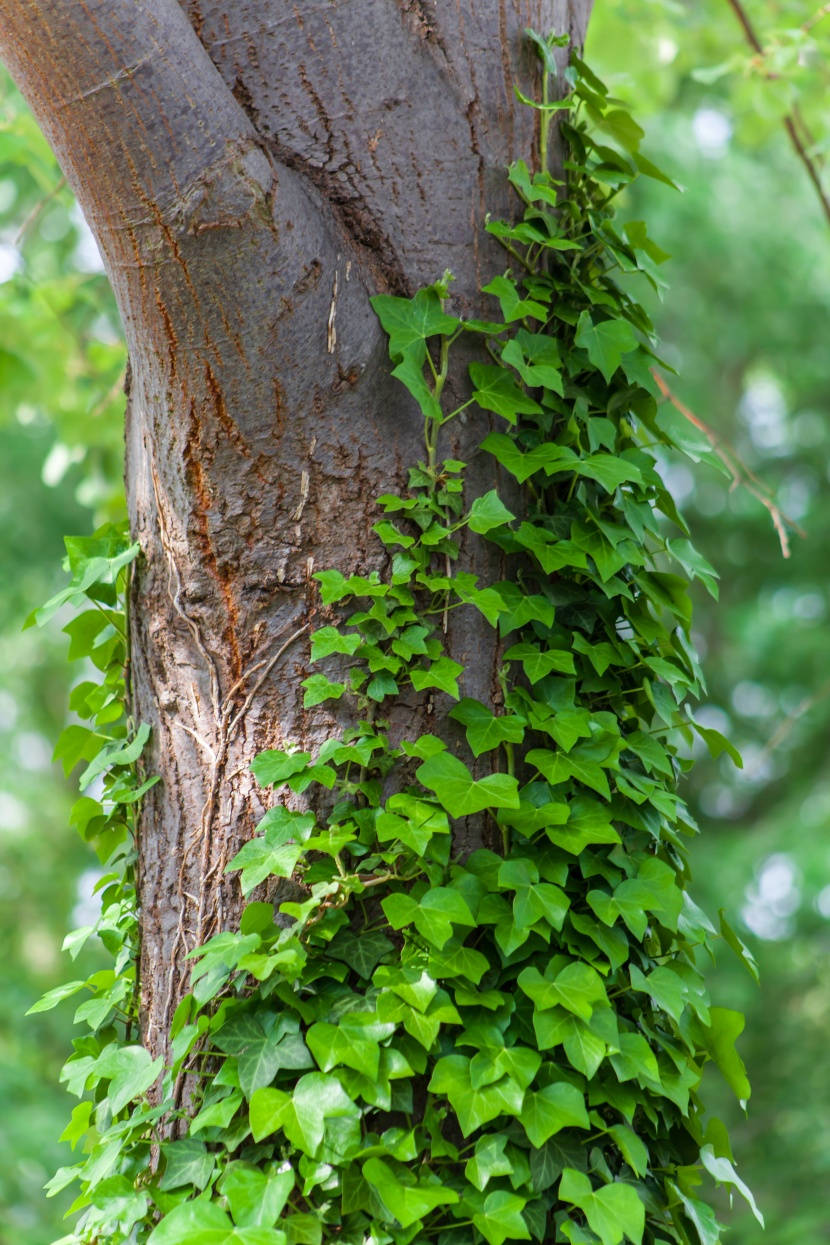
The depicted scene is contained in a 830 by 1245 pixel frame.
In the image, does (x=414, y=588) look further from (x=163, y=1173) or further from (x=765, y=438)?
(x=765, y=438)

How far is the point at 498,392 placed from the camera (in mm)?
1203

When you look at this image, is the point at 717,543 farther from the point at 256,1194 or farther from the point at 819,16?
the point at 256,1194

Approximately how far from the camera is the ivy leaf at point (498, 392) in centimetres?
119

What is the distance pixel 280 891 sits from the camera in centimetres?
111

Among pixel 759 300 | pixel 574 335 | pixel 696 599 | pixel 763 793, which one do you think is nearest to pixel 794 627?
pixel 696 599

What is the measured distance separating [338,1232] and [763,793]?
24.6 ft

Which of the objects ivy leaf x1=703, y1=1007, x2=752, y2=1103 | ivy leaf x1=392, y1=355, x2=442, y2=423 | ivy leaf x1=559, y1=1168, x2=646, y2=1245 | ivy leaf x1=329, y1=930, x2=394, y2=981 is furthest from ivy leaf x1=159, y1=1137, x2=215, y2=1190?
ivy leaf x1=392, y1=355, x2=442, y2=423

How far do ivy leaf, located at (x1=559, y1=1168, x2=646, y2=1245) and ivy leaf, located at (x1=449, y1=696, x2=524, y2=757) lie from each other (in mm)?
457

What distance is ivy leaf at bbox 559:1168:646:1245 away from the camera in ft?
3.25

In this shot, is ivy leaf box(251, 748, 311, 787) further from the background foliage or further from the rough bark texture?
the background foliage

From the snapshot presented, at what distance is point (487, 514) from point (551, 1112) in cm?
66

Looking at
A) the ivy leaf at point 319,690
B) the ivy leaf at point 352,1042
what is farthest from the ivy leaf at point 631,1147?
the ivy leaf at point 319,690

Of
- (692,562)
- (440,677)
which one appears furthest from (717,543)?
(440,677)

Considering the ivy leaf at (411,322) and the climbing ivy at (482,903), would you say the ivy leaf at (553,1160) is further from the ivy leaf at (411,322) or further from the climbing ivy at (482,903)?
the ivy leaf at (411,322)
